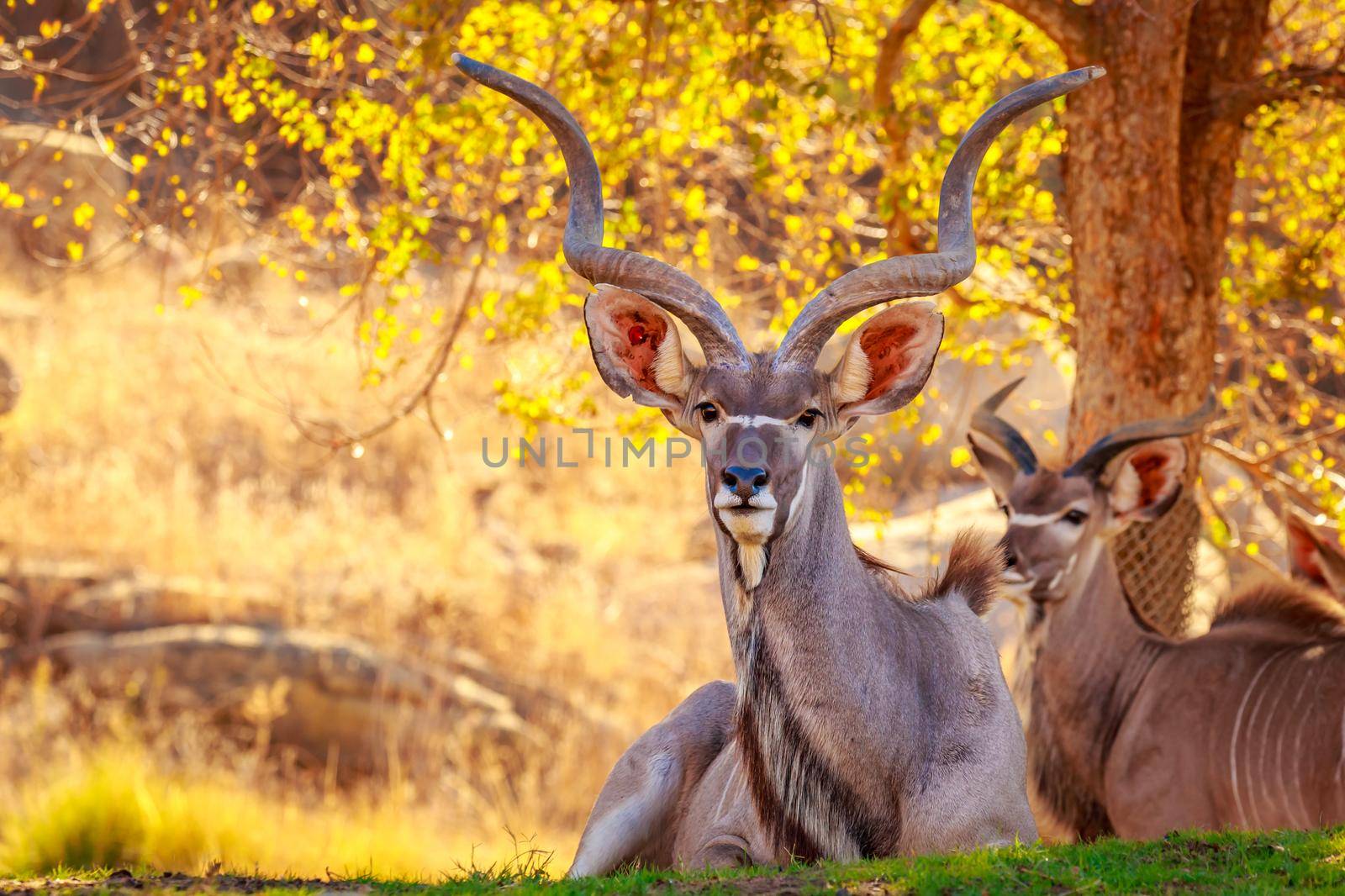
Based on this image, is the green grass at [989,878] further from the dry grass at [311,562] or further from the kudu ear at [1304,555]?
the dry grass at [311,562]

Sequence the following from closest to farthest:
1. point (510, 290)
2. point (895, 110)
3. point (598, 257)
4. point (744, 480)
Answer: point (744, 480)
point (598, 257)
point (895, 110)
point (510, 290)

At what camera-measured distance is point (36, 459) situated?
15391 millimetres

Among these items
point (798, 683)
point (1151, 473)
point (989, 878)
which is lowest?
point (989, 878)

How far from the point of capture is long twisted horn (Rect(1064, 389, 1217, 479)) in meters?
5.79

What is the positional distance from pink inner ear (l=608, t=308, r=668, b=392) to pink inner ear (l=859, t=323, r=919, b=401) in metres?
0.55

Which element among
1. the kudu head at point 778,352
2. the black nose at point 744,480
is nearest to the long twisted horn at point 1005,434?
the kudu head at point 778,352

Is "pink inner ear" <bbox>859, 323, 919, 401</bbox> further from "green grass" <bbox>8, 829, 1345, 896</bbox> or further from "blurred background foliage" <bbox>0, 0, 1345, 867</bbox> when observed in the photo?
"blurred background foliage" <bbox>0, 0, 1345, 867</bbox>

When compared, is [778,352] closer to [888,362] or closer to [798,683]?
[888,362]

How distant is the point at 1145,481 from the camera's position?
19.9ft

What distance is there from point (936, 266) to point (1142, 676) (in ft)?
8.11

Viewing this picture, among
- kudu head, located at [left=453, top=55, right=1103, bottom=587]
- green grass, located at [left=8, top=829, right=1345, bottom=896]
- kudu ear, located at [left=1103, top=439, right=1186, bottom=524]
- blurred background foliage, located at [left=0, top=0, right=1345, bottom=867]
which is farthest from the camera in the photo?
blurred background foliage, located at [left=0, top=0, right=1345, bottom=867]

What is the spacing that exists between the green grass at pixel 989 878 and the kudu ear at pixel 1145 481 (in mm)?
2195

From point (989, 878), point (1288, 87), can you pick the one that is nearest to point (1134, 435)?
point (1288, 87)

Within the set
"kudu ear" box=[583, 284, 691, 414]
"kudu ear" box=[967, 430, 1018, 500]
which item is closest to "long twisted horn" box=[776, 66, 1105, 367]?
"kudu ear" box=[583, 284, 691, 414]
